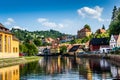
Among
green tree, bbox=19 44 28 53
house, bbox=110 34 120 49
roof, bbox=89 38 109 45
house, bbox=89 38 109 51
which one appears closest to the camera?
green tree, bbox=19 44 28 53

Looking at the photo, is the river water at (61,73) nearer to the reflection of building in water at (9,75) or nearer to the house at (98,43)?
the reflection of building in water at (9,75)

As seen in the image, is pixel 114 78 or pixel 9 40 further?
pixel 9 40

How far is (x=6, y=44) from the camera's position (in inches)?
4274

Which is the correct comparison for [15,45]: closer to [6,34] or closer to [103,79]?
[6,34]

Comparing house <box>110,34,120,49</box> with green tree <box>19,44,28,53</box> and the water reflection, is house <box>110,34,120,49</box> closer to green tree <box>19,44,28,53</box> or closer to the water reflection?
green tree <box>19,44,28,53</box>

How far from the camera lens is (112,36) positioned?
153875 millimetres

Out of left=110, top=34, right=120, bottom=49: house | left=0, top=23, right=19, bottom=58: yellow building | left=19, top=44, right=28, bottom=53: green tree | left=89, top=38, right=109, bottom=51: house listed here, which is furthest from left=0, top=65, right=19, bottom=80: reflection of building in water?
left=89, top=38, right=109, bottom=51: house

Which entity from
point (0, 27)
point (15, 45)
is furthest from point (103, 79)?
point (15, 45)

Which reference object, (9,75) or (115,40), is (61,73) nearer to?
(9,75)

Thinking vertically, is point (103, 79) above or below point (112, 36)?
below

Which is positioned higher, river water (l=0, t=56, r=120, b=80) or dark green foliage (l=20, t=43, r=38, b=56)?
dark green foliage (l=20, t=43, r=38, b=56)

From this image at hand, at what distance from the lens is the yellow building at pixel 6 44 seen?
103500 millimetres

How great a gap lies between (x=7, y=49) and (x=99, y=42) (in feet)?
269

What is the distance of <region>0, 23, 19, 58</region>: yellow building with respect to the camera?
104 m
